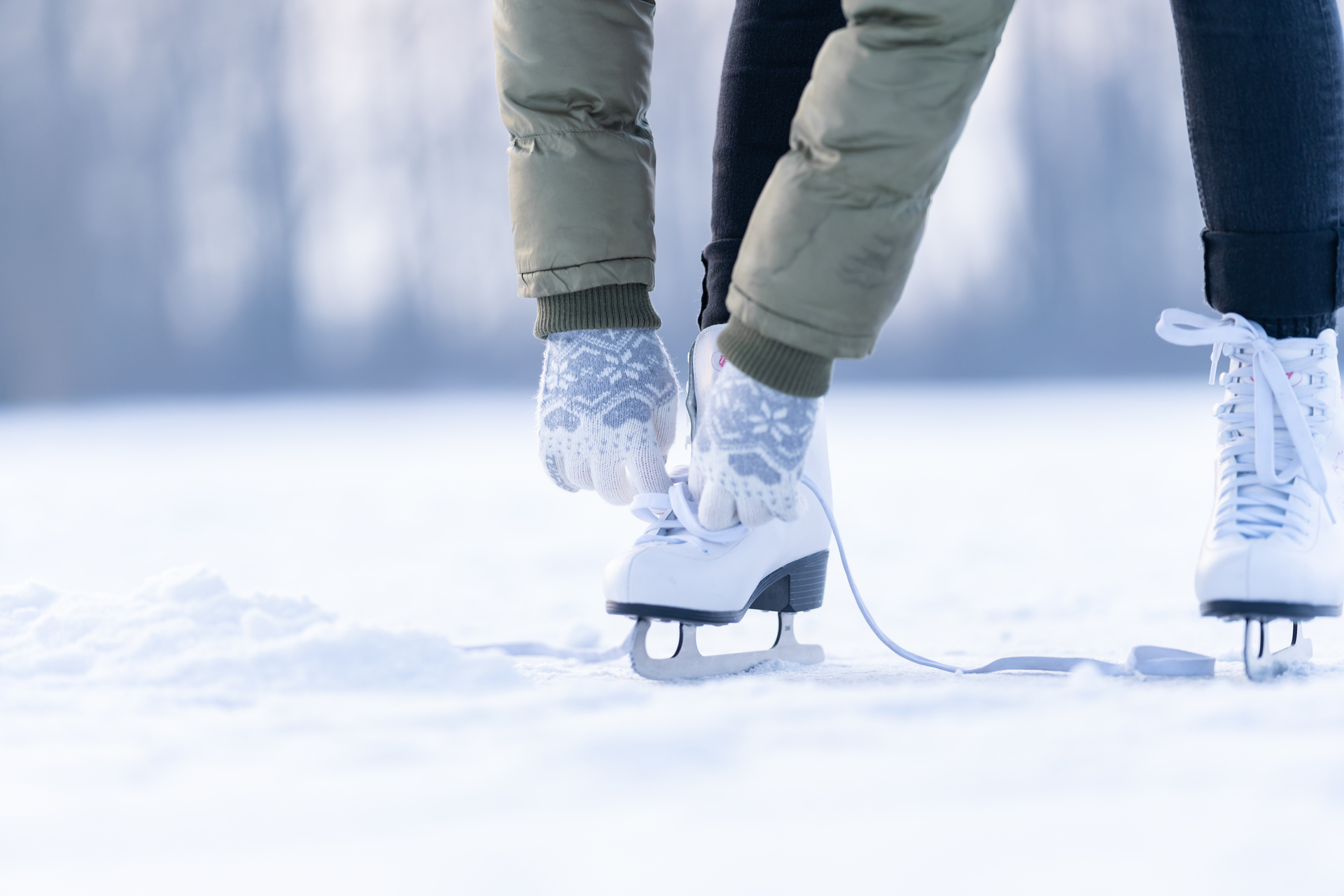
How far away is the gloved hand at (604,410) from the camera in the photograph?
76 cm

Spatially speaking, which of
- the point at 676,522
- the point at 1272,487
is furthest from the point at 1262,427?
the point at 676,522

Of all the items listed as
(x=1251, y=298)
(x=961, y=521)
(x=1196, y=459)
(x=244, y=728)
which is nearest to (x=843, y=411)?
(x=1196, y=459)

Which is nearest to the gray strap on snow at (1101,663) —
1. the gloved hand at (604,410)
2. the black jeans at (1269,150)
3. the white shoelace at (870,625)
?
the white shoelace at (870,625)

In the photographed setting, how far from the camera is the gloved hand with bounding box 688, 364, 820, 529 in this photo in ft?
2.14

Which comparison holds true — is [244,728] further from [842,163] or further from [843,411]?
[843,411]

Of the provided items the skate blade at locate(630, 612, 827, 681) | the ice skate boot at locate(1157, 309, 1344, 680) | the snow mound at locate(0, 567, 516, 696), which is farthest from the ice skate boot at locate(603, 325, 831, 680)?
the ice skate boot at locate(1157, 309, 1344, 680)

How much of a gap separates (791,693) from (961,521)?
3.54ft

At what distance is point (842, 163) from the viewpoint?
59cm

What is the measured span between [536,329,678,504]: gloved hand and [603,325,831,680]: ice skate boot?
0.08 feet

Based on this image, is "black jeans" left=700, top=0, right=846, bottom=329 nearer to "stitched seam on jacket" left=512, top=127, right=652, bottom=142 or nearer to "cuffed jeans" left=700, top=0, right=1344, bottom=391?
"cuffed jeans" left=700, top=0, right=1344, bottom=391

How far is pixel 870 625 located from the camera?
751 mm

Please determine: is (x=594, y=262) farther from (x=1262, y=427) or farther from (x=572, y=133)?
(x=1262, y=427)

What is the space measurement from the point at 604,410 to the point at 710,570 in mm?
131

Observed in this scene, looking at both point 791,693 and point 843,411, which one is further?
point 843,411
